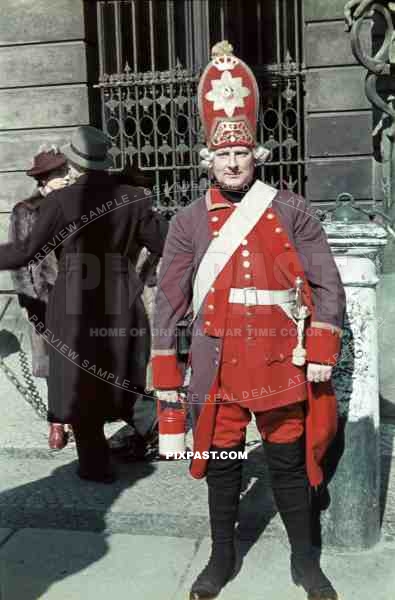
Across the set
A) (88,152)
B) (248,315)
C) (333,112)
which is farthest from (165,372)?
(333,112)

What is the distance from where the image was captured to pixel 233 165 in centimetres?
314

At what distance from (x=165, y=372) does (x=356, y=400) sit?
0.83m

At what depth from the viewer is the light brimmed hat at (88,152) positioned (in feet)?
14.0

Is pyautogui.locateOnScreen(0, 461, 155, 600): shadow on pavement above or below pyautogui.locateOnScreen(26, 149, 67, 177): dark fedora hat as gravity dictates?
below

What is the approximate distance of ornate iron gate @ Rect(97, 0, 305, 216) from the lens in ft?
27.0

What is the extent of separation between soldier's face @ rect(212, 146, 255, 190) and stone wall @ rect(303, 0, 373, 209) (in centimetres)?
500

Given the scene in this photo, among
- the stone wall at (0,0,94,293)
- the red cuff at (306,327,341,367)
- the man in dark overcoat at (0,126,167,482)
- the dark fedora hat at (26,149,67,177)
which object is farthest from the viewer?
the stone wall at (0,0,94,293)

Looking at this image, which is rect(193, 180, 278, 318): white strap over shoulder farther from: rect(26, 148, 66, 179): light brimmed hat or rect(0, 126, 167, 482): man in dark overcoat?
rect(26, 148, 66, 179): light brimmed hat

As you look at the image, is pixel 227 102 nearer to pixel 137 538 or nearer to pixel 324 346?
pixel 324 346

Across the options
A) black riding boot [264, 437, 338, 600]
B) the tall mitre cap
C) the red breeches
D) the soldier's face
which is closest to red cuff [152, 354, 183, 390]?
the red breeches

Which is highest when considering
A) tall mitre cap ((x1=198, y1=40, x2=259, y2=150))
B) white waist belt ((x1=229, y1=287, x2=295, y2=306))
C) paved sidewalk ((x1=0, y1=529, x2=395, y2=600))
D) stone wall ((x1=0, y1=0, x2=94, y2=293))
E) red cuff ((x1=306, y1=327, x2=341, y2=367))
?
stone wall ((x1=0, y1=0, x2=94, y2=293))

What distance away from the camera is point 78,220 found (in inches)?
163

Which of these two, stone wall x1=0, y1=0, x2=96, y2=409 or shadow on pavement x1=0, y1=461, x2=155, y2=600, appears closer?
shadow on pavement x1=0, y1=461, x2=155, y2=600


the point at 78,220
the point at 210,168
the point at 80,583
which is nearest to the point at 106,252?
the point at 78,220
